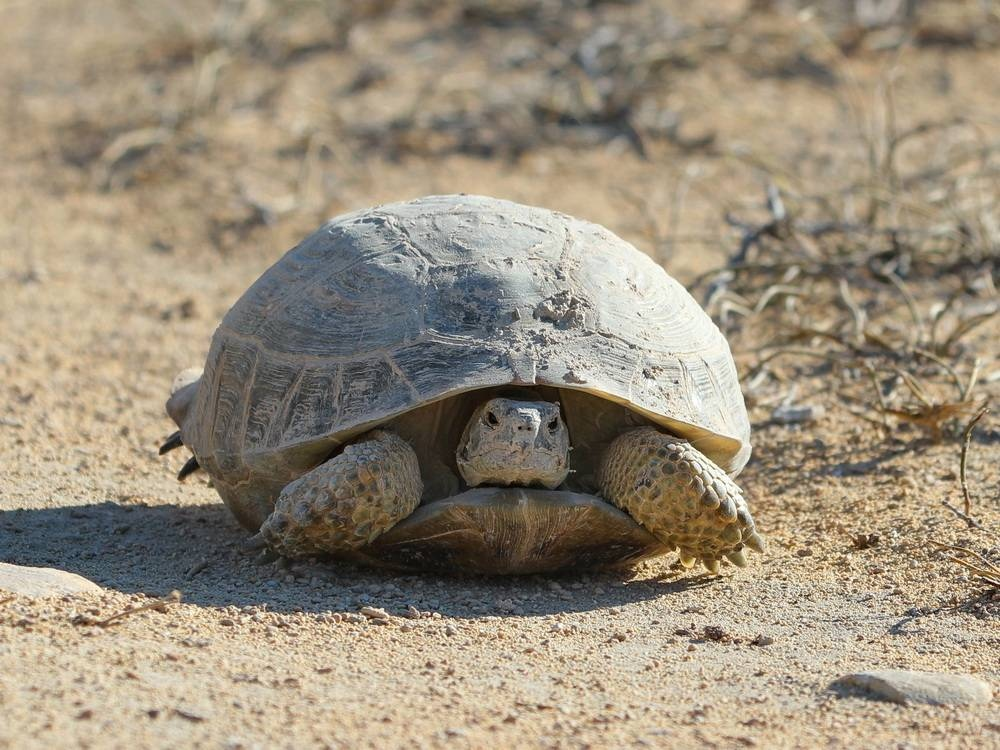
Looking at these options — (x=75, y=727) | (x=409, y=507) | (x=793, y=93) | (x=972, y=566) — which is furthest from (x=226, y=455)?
(x=793, y=93)

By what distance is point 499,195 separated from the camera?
411 inches

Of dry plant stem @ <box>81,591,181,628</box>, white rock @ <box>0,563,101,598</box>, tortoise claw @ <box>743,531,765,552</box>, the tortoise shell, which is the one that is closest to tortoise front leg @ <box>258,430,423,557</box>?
the tortoise shell

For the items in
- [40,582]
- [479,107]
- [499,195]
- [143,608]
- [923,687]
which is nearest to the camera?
[923,687]

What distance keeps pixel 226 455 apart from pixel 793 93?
28.1ft

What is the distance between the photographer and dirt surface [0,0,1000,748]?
3.59 meters

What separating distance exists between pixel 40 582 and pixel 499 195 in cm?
660

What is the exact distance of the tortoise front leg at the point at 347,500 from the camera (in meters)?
4.48

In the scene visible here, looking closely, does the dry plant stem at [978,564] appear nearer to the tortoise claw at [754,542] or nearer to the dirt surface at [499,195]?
the dirt surface at [499,195]

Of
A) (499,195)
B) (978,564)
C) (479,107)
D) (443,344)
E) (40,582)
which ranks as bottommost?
(978,564)

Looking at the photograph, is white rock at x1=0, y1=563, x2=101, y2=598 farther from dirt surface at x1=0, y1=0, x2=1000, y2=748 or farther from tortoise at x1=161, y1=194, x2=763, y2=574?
tortoise at x1=161, y1=194, x2=763, y2=574

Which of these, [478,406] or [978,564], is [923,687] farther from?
[478,406]

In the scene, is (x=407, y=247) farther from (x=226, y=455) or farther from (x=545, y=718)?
(x=545, y=718)

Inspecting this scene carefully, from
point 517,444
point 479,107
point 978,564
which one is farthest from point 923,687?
point 479,107

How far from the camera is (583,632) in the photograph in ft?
14.0
